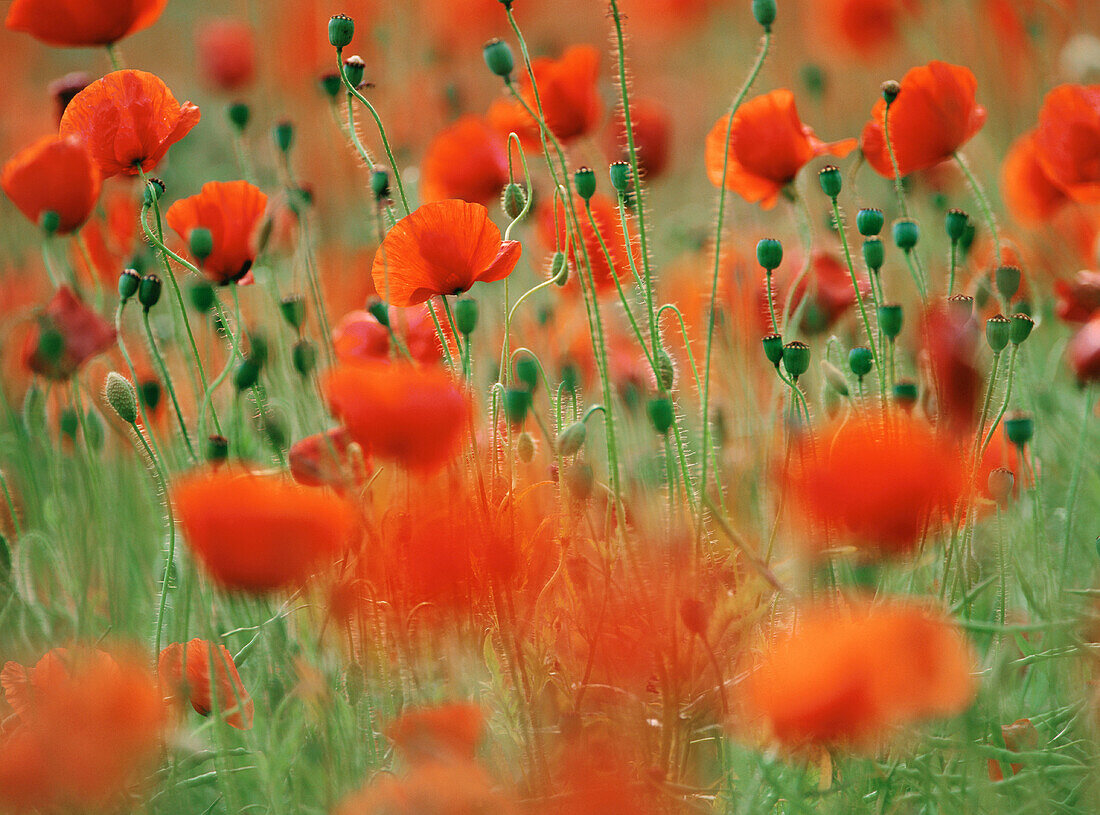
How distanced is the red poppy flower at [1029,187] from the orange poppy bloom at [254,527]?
0.95 meters

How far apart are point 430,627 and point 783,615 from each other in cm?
28

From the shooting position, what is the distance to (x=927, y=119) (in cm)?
98

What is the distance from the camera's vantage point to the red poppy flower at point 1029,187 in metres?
1.19

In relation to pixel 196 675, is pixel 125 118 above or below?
above

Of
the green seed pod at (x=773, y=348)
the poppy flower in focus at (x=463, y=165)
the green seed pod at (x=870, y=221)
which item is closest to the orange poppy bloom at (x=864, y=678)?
the green seed pod at (x=773, y=348)

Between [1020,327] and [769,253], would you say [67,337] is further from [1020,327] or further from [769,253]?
[1020,327]

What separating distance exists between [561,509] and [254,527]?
32cm

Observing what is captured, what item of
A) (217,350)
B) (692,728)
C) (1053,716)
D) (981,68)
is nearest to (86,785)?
(692,728)

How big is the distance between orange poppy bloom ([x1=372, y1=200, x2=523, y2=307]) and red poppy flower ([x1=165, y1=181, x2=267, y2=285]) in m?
0.20

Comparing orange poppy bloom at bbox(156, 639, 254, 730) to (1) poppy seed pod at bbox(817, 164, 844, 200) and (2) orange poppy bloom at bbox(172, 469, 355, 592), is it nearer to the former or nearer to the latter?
(2) orange poppy bloom at bbox(172, 469, 355, 592)

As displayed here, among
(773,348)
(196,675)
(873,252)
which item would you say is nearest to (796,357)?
(773,348)

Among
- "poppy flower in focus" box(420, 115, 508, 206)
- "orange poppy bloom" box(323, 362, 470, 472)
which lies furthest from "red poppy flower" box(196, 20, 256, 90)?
"orange poppy bloom" box(323, 362, 470, 472)

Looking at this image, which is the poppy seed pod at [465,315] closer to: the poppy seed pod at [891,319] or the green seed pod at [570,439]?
the green seed pod at [570,439]

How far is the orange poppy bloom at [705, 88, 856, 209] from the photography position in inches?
38.0
